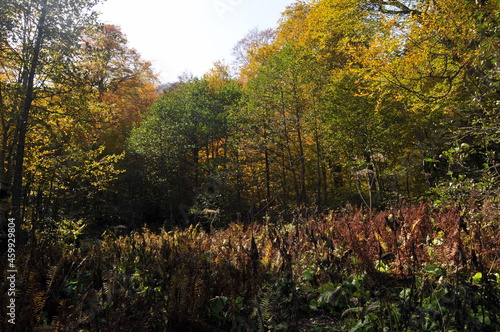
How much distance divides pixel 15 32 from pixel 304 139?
12619 mm

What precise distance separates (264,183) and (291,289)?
15077mm

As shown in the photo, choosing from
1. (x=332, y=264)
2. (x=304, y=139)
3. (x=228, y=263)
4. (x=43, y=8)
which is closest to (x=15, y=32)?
(x=43, y=8)

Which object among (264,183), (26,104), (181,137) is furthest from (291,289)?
(181,137)

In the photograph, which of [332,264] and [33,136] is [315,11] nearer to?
[33,136]

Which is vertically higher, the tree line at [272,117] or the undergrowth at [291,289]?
the tree line at [272,117]

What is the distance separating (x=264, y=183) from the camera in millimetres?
18141

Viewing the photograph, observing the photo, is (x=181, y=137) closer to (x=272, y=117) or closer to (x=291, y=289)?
(x=272, y=117)

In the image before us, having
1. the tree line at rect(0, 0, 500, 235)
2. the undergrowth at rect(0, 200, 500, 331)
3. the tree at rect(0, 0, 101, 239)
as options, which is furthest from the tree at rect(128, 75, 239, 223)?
the undergrowth at rect(0, 200, 500, 331)

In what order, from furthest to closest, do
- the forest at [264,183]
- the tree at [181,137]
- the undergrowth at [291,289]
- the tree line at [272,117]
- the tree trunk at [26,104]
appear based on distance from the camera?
the tree at [181,137] → the tree line at [272,117] → the tree trunk at [26,104] → the forest at [264,183] → the undergrowth at [291,289]

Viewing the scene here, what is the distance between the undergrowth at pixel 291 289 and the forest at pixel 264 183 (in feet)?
0.07

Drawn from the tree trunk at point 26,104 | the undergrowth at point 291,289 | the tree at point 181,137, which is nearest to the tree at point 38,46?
the tree trunk at point 26,104

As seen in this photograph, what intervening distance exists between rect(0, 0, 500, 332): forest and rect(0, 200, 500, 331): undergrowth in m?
0.02

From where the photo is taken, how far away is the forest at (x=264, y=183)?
2.60 m

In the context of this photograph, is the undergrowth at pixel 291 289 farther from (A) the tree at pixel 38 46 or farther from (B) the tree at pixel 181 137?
(B) the tree at pixel 181 137
